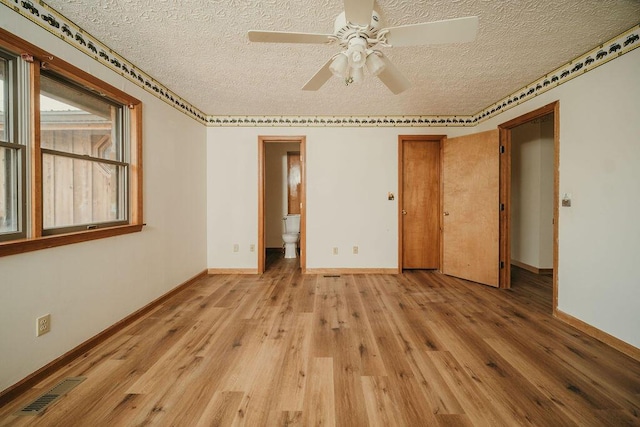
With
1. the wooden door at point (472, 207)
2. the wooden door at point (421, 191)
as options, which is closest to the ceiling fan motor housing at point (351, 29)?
the wooden door at point (472, 207)

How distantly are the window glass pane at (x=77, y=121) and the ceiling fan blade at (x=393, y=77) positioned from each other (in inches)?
87.7

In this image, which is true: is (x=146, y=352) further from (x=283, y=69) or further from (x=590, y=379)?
(x=590, y=379)

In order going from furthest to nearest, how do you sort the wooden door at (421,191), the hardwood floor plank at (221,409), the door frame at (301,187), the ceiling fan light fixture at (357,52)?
the wooden door at (421,191) < the door frame at (301,187) < the ceiling fan light fixture at (357,52) < the hardwood floor plank at (221,409)

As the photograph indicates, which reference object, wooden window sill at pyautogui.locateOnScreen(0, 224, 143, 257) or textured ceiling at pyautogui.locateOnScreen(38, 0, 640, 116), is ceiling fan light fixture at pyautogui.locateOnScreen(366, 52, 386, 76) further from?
wooden window sill at pyautogui.locateOnScreen(0, 224, 143, 257)

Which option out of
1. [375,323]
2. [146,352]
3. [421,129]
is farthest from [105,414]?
[421,129]

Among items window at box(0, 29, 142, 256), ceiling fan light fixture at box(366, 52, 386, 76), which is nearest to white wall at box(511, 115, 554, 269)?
ceiling fan light fixture at box(366, 52, 386, 76)

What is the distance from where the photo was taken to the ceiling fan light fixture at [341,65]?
1.48 meters

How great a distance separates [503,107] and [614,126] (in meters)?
1.39

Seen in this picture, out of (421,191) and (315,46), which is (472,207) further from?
(315,46)

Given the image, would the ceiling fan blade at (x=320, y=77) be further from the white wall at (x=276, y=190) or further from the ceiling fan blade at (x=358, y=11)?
the white wall at (x=276, y=190)

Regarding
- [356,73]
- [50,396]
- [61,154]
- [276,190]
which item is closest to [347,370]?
[50,396]

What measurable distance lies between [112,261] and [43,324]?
0.61m

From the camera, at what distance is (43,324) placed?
160 cm

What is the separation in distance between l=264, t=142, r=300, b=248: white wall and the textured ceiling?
2427mm
